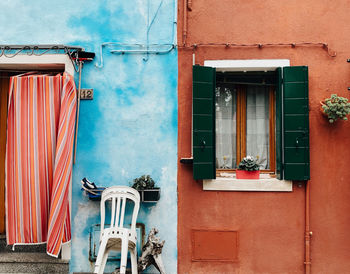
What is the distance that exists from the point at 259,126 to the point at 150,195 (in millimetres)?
1873

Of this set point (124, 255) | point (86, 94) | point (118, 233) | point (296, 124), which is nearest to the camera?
point (124, 255)

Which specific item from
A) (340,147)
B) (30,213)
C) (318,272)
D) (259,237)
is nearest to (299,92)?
(340,147)

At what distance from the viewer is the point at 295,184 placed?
4.94 metres

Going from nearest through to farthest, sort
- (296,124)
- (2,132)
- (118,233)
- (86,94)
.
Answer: (118,233), (296,124), (86,94), (2,132)

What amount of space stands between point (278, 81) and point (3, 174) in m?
4.33

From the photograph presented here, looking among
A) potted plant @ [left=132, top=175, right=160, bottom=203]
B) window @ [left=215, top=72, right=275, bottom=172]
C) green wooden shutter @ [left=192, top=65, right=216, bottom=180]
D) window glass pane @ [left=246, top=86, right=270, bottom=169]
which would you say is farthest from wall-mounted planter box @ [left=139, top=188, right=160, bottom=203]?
window glass pane @ [left=246, top=86, right=270, bottom=169]

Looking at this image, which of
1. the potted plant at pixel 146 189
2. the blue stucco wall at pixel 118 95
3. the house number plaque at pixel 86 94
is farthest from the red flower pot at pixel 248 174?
the house number plaque at pixel 86 94

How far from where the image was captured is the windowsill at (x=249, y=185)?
4910 mm

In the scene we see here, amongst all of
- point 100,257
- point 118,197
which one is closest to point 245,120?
point 118,197

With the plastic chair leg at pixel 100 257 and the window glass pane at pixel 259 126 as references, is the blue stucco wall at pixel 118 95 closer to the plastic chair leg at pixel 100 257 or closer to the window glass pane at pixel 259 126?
the plastic chair leg at pixel 100 257

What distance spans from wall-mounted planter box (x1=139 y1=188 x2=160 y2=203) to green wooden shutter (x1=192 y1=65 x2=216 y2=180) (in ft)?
1.84

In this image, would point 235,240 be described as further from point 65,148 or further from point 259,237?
point 65,148

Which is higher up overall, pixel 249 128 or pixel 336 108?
pixel 336 108

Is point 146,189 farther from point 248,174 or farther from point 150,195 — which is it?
point 248,174
